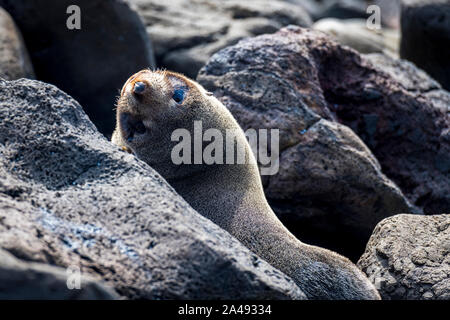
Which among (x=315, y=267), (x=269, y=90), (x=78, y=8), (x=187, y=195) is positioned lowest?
(x=315, y=267)

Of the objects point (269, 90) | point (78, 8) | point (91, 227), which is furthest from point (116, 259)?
point (78, 8)

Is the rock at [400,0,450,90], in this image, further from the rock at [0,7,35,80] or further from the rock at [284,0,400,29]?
the rock at [284,0,400,29]

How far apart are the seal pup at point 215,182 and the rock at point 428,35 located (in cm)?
467

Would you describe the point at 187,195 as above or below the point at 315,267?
above

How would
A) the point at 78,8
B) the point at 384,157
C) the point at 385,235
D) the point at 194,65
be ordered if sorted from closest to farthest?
the point at 385,235
the point at 384,157
the point at 78,8
the point at 194,65

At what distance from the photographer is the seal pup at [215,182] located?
3.55 metres

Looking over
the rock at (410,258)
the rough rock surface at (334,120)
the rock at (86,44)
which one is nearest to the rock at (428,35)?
the rough rock surface at (334,120)

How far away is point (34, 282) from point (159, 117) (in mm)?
A: 1780

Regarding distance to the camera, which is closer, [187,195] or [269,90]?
[187,195]

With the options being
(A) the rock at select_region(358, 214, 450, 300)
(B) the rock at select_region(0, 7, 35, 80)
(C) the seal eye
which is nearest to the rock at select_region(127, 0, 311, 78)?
(B) the rock at select_region(0, 7, 35, 80)

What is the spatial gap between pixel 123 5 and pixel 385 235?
4.14m

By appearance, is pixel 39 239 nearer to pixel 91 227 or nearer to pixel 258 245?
pixel 91 227

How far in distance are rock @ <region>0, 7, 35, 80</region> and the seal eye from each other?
275 cm

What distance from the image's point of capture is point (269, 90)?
4.95 m
